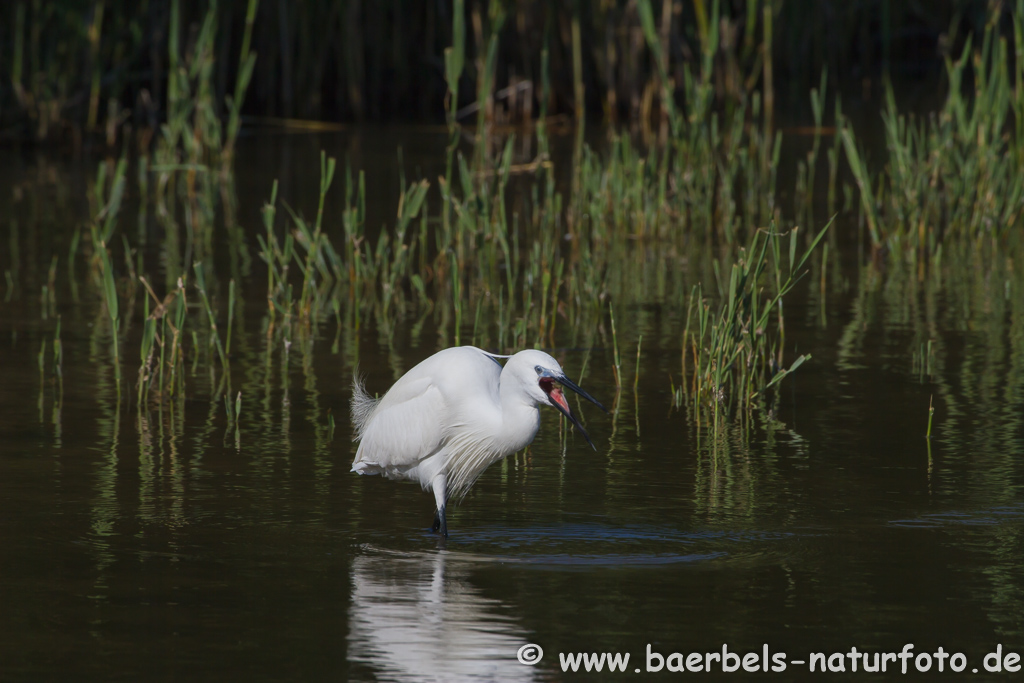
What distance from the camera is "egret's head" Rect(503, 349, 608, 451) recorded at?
423 centimetres

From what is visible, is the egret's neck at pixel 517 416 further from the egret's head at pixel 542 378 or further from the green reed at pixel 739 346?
the green reed at pixel 739 346

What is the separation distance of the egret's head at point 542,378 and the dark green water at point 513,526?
445 mm

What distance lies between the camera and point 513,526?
4723mm

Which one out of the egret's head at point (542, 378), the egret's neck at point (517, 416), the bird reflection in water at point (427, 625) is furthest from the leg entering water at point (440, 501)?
the egret's head at point (542, 378)

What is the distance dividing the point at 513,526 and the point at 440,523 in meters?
0.24

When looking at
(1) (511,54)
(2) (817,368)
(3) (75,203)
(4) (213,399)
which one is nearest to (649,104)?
(1) (511,54)

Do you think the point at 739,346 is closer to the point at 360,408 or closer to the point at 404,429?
the point at 360,408

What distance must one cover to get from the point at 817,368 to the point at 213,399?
2.54m

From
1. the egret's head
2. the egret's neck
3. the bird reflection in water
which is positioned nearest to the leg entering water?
the bird reflection in water

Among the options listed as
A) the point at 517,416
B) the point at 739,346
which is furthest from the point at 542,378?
the point at 739,346

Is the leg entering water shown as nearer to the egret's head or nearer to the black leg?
the black leg

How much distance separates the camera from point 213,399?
6.28 meters

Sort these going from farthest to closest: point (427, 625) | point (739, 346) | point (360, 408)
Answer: point (739, 346)
point (360, 408)
point (427, 625)

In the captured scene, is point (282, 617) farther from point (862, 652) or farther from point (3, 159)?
point (3, 159)
